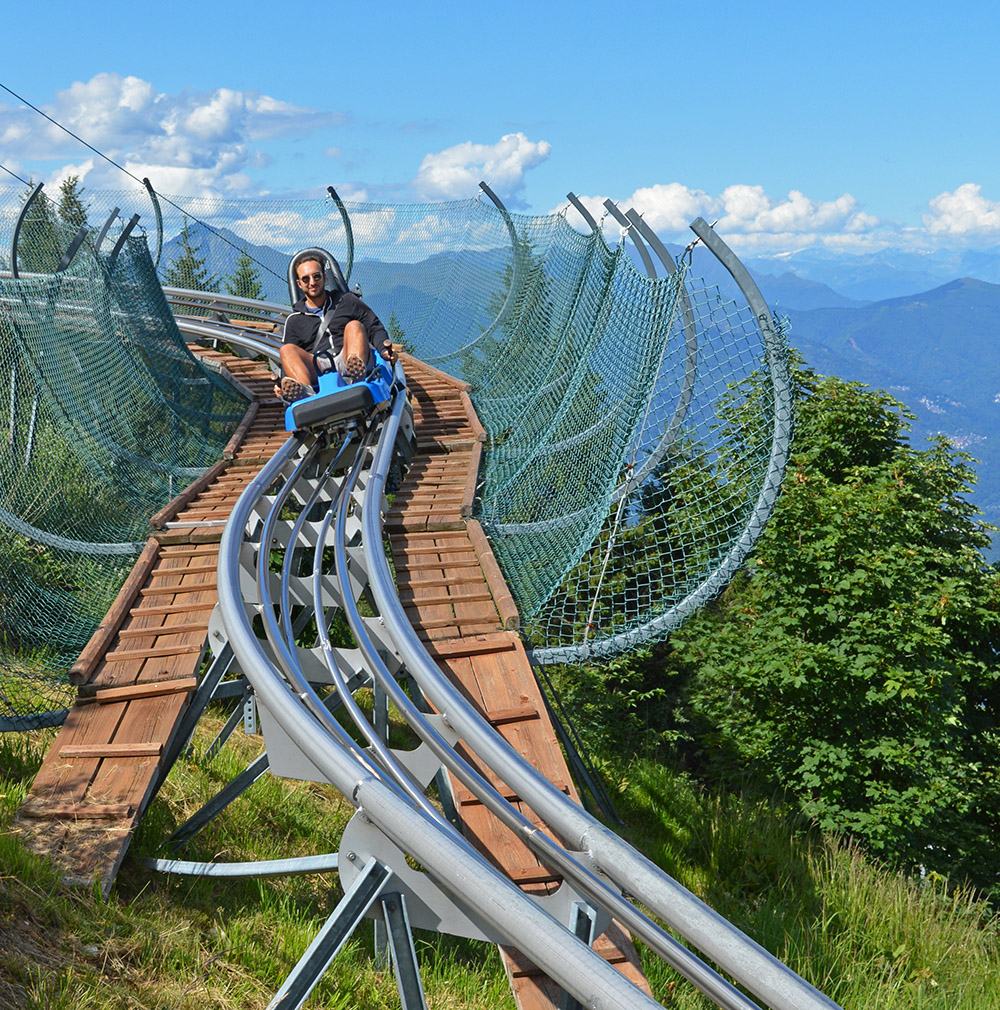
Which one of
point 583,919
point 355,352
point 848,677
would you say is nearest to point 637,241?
point 355,352

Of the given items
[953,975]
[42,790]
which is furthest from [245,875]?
[953,975]

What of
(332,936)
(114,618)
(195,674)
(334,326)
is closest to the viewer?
(332,936)

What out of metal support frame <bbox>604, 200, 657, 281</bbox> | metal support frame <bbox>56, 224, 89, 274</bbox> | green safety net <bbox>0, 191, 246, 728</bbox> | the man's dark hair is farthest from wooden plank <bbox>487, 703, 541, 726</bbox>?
the man's dark hair

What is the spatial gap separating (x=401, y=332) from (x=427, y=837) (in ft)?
31.7

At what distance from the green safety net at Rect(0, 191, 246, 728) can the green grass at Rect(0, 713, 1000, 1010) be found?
17.6 inches

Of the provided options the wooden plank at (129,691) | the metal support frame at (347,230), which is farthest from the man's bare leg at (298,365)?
the metal support frame at (347,230)

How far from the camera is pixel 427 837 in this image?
2.08 m

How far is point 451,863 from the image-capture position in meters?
2.01

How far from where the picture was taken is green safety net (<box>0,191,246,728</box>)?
4340mm

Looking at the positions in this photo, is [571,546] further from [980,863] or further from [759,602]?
[980,863]

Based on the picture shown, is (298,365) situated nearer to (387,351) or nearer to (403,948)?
(387,351)

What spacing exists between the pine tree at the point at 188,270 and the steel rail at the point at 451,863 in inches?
361

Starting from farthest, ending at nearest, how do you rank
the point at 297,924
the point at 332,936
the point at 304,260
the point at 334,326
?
1. the point at 304,260
2. the point at 334,326
3. the point at 297,924
4. the point at 332,936

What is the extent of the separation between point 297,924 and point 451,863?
4.38 ft
